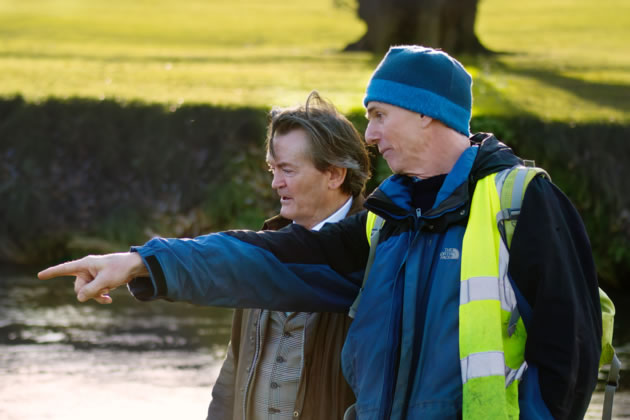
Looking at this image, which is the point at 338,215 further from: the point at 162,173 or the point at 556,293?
the point at 162,173

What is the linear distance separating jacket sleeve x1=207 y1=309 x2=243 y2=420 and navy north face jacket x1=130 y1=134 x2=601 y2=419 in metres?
0.82

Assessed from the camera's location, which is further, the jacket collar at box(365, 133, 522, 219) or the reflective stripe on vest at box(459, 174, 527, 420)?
the jacket collar at box(365, 133, 522, 219)

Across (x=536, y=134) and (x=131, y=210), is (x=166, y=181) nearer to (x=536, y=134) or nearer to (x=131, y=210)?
(x=131, y=210)

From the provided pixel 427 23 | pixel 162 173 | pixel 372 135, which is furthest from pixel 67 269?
pixel 427 23

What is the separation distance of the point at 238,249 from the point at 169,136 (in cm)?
878

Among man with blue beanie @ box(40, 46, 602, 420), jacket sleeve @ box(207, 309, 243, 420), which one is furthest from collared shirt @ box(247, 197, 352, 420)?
man with blue beanie @ box(40, 46, 602, 420)

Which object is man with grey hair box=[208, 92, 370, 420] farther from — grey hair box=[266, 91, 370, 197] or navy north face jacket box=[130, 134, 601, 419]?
navy north face jacket box=[130, 134, 601, 419]

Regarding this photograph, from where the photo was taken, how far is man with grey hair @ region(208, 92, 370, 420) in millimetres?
3488

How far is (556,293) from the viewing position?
2580 millimetres

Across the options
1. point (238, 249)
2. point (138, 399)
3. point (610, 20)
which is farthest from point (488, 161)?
point (610, 20)

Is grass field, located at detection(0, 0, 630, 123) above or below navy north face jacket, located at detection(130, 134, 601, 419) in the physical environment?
below

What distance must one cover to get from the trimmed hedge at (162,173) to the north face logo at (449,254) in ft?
24.8

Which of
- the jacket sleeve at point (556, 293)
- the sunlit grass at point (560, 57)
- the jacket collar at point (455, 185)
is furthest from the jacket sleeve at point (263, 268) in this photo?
the sunlit grass at point (560, 57)

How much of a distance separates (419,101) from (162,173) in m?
8.79
